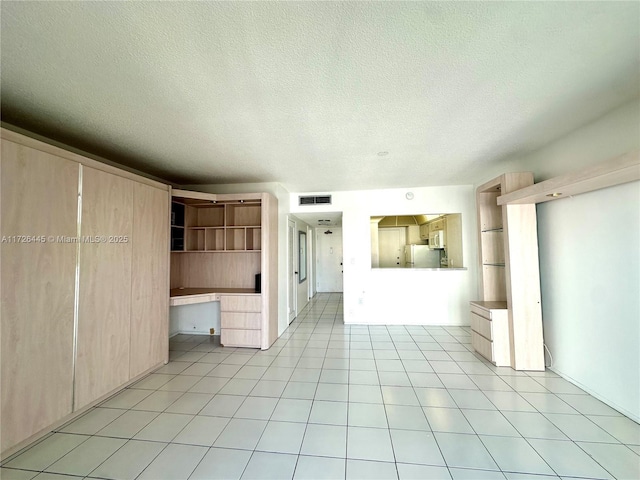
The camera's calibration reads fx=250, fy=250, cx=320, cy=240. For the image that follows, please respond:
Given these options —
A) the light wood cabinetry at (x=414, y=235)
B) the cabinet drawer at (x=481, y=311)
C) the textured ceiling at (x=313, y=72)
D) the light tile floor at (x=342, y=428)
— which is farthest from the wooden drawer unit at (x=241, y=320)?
the light wood cabinetry at (x=414, y=235)

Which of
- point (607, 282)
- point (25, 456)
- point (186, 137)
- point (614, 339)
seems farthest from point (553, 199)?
point (25, 456)

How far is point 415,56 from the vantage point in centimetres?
150

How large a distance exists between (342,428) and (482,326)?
2.36 m

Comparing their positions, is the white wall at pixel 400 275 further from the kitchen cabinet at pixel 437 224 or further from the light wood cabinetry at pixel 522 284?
the light wood cabinetry at pixel 522 284

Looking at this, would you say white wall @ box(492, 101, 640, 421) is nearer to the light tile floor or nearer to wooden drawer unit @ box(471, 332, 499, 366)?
the light tile floor

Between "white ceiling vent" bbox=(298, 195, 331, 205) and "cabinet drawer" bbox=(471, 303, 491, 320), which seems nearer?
"cabinet drawer" bbox=(471, 303, 491, 320)

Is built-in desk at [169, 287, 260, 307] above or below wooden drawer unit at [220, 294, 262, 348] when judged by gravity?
above

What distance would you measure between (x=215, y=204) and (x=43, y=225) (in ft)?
7.99

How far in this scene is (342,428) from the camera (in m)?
2.00

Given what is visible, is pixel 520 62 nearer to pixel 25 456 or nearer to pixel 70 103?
pixel 70 103

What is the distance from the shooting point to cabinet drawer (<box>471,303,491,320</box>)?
3.11 metres

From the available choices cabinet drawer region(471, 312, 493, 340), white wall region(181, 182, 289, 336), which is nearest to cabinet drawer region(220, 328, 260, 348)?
white wall region(181, 182, 289, 336)

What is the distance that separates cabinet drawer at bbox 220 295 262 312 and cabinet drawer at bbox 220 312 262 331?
64 mm

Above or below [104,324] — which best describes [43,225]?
above
